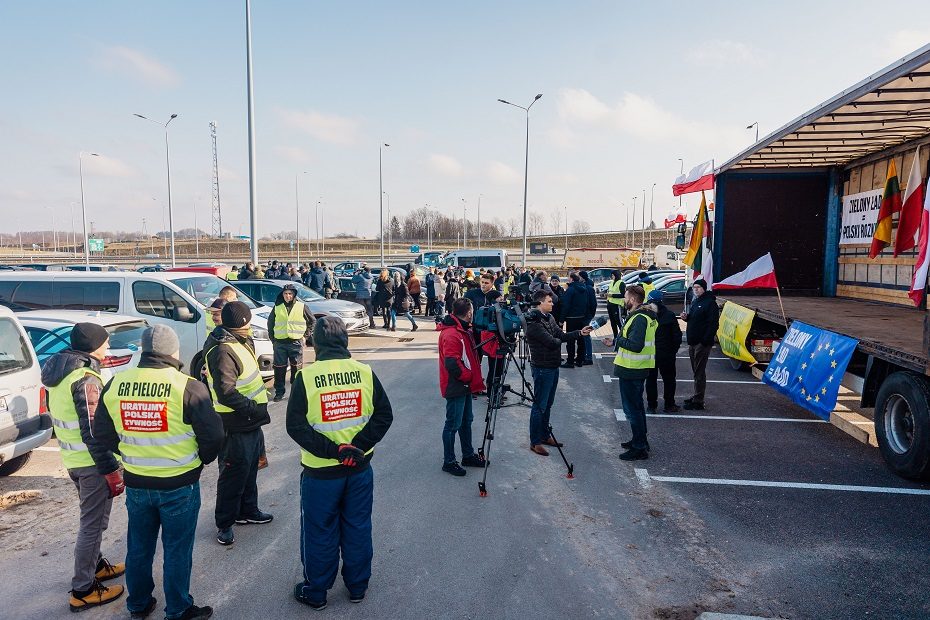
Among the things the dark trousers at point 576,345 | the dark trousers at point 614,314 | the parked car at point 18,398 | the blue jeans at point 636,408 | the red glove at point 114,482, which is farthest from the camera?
the dark trousers at point 614,314

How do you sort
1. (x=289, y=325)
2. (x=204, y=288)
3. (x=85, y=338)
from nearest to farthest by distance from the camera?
1. (x=85, y=338)
2. (x=289, y=325)
3. (x=204, y=288)

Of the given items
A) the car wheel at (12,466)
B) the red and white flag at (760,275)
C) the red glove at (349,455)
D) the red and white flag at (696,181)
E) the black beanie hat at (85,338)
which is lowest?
→ the car wheel at (12,466)

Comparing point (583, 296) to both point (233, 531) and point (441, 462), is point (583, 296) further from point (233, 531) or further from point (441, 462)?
point (233, 531)

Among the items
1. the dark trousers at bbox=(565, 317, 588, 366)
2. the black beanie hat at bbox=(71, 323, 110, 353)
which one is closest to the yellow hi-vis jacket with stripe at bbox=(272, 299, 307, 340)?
the black beanie hat at bbox=(71, 323, 110, 353)

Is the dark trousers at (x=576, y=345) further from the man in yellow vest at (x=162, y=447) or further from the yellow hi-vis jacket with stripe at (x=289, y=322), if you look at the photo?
→ the man in yellow vest at (x=162, y=447)

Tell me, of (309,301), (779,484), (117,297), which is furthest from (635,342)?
(309,301)

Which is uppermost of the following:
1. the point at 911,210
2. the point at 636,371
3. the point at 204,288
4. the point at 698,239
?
the point at 911,210

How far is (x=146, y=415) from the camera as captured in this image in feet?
11.1

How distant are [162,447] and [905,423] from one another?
657 cm

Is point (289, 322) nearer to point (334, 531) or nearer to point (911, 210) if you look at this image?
point (334, 531)

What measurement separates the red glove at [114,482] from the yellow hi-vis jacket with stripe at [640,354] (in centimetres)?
483

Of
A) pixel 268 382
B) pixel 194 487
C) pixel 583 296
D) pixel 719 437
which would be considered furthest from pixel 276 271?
pixel 194 487

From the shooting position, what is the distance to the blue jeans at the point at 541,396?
6.52 m

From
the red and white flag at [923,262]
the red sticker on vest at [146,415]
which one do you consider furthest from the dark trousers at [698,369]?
the red sticker on vest at [146,415]
